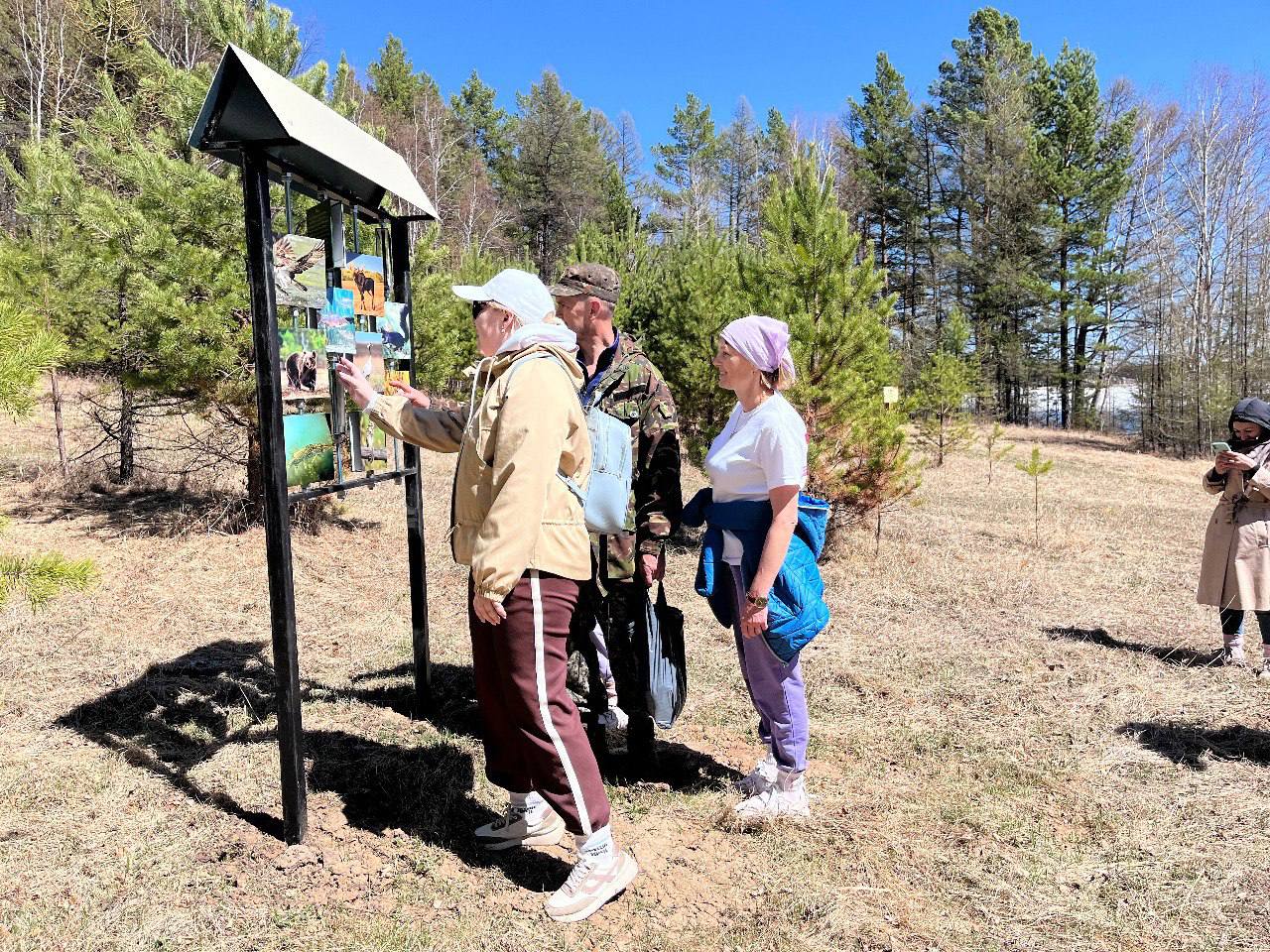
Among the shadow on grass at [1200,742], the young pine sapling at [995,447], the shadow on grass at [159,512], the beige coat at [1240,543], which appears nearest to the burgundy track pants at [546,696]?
the shadow on grass at [1200,742]

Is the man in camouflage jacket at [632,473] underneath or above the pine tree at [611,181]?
underneath

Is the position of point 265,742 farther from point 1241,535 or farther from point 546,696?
point 1241,535

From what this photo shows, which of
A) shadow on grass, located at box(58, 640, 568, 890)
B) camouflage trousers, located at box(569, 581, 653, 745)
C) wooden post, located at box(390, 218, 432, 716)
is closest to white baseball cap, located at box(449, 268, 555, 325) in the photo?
camouflage trousers, located at box(569, 581, 653, 745)

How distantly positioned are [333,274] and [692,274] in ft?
33.3

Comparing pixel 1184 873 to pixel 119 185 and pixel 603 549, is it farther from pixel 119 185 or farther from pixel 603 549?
pixel 119 185

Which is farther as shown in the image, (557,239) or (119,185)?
(557,239)

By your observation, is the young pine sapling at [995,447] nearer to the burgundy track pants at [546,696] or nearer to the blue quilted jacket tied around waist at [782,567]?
the blue quilted jacket tied around waist at [782,567]

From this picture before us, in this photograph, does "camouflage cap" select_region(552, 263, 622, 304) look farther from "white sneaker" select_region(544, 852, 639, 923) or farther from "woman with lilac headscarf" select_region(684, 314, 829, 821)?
"white sneaker" select_region(544, 852, 639, 923)

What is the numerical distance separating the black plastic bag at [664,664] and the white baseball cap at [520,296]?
3.87 feet

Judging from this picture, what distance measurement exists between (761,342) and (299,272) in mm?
1555

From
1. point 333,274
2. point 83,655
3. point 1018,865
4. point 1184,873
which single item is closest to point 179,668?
point 83,655

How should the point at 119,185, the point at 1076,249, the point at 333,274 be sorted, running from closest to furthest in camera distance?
the point at 333,274
the point at 119,185
the point at 1076,249

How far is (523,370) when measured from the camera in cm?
234

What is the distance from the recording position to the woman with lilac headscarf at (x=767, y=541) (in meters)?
2.71
